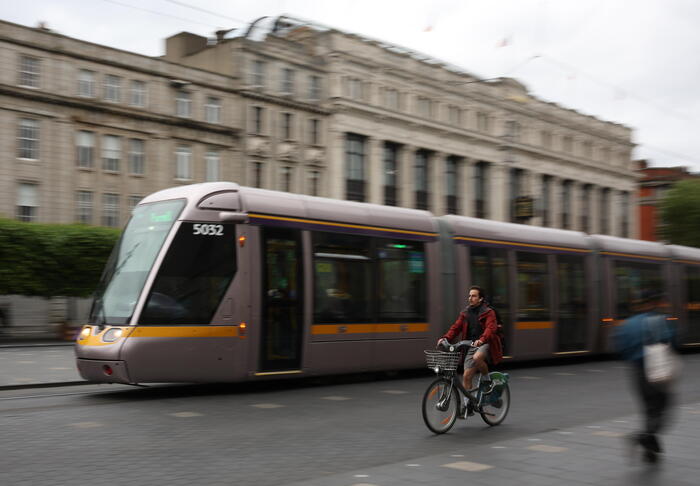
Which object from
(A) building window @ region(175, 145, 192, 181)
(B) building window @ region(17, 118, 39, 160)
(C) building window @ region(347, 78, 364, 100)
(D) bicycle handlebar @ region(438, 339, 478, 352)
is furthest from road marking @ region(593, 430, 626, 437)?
(C) building window @ region(347, 78, 364, 100)

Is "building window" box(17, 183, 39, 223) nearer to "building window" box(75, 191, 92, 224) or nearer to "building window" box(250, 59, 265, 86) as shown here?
"building window" box(75, 191, 92, 224)

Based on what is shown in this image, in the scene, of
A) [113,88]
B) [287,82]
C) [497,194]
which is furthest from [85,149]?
[497,194]

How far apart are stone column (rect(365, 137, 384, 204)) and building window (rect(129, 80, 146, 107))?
17102 mm

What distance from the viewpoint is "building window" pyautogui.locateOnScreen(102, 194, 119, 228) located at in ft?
125

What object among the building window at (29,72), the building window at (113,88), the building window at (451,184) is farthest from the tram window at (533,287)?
the building window at (451,184)

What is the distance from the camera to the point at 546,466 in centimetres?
709

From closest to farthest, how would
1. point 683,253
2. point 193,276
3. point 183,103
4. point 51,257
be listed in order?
1. point 193,276
2. point 683,253
3. point 51,257
4. point 183,103

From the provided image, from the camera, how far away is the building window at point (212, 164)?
4253 cm

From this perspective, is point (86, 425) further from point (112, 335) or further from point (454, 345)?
point (454, 345)

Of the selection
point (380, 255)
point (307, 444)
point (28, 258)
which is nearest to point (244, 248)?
point (380, 255)

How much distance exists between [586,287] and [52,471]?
610 inches

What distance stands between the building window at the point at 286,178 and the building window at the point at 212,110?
5135 mm

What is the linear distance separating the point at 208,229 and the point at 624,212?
72.5 m

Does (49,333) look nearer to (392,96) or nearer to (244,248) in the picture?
(244,248)
